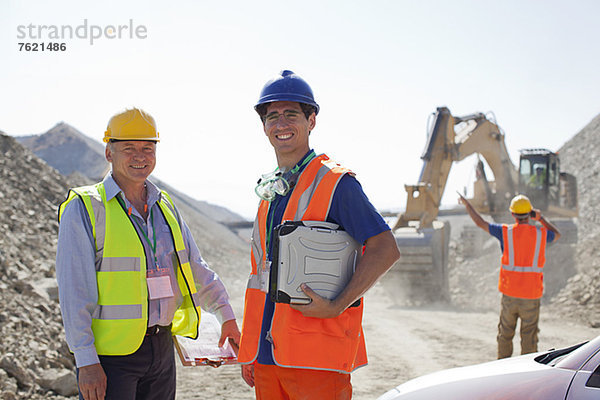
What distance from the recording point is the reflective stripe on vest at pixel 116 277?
260cm

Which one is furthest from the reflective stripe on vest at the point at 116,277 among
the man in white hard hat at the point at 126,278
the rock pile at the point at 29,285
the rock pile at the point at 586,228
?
the rock pile at the point at 586,228

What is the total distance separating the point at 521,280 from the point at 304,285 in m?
4.74

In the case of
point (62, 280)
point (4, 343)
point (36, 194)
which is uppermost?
point (36, 194)

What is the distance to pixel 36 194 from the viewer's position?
38.0 ft

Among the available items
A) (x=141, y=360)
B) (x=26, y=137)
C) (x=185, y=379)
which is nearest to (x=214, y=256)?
(x=185, y=379)

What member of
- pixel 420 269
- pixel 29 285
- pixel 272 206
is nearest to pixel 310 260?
pixel 272 206

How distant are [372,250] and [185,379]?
16.1ft

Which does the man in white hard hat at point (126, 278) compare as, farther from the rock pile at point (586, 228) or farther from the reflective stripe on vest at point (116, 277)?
the rock pile at point (586, 228)

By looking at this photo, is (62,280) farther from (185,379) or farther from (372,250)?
(185,379)

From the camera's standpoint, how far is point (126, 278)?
2.66m

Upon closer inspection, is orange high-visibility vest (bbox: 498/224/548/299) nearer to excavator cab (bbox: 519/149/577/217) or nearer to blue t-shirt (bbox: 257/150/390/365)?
blue t-shirt (bbox: 257/150/390/365)

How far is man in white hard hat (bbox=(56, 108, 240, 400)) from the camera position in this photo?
8.30 feet

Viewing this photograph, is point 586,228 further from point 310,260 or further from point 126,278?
point 126,278

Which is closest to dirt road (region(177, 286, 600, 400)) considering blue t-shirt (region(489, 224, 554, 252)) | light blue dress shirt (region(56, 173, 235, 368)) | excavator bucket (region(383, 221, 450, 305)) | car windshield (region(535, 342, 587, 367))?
excavator bucket (region(383, 221, 450, 305))
